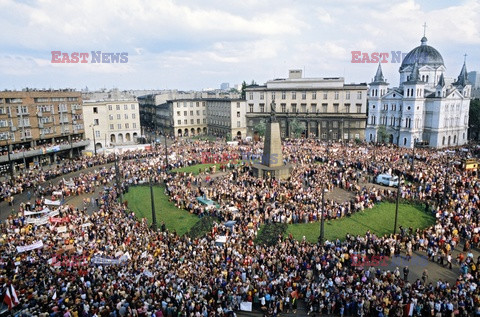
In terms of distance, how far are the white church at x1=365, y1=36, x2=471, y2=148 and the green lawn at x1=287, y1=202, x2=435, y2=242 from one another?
39844 mm

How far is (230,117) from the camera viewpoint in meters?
84.8

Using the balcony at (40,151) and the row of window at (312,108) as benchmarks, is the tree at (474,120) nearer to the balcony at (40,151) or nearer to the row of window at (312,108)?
the row of window at (312,108)

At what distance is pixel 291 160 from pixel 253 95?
4088 cm

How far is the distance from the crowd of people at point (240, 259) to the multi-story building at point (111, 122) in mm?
39198

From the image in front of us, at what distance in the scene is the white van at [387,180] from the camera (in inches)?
1421

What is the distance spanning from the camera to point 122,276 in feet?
57.6

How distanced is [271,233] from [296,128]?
2115 inches

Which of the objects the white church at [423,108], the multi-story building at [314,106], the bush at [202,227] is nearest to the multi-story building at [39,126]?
the bush at [202,227]

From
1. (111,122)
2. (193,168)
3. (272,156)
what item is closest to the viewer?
(272,156)

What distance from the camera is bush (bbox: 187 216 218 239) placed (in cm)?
2483

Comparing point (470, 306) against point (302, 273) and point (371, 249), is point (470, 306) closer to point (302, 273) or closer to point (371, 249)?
point (371, 249)

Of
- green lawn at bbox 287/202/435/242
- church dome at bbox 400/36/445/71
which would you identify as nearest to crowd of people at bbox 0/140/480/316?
green lawn at bbox 287/202/435/242

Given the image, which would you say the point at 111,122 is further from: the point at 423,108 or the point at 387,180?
the point at 423,108

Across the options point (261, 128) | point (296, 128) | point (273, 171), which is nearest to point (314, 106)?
point (296, 128)
